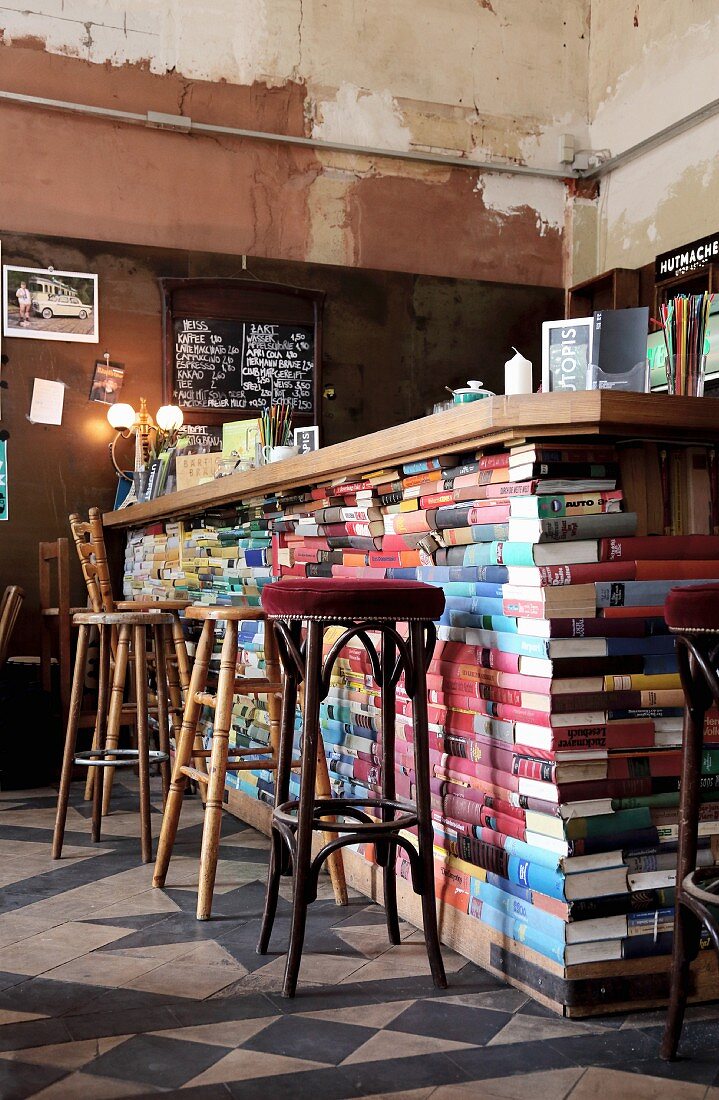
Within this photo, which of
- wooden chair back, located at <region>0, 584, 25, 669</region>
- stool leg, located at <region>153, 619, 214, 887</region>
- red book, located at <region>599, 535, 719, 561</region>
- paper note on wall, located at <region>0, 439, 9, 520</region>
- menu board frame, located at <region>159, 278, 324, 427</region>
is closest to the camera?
red book, located at <region>599, 535, 719, 561</region>

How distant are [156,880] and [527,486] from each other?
1668mm

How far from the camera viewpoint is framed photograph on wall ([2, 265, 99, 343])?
6.14 metres

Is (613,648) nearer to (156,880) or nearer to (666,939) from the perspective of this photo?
(666,939)

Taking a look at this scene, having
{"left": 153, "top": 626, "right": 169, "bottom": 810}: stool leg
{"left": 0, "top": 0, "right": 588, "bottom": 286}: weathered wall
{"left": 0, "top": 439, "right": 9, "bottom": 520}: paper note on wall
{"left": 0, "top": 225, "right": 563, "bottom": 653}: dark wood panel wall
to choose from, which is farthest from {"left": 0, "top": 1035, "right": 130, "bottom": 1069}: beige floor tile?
{"left": 0, "top": 0, "right": 588, "bottom": 286}: weathered wall

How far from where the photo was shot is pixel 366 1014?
81.7 inches

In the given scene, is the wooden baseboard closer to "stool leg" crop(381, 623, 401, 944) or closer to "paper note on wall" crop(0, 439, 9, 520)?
"stool leg" crop(381, 623, 401, 944)

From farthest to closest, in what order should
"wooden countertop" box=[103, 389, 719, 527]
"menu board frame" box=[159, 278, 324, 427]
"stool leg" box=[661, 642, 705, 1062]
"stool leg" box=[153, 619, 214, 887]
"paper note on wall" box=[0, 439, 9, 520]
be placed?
"menu board frame" box=[159, 278, 324, 427] → "paper note on wall" box=[0, 439, 9, 520] → "stool leg" box=[153, 619, 214, 887] → "wooden countertop" box=[103, 389, 719, 527] → "stool leg" box=[661, 642, 705, 1062]

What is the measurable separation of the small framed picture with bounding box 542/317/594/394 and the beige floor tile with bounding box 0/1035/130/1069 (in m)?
1.57

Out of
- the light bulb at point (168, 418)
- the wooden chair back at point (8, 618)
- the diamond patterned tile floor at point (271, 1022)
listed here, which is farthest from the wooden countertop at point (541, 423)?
the light bulb at point (168, 418)

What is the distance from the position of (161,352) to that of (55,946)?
15.0ft

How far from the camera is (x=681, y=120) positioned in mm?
6637

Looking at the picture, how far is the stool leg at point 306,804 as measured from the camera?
2.22 metres

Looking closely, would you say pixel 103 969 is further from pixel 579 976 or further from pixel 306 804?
pixel 579 976

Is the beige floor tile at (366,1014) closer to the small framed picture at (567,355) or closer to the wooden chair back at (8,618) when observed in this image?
the small framed picture at (567,355)
